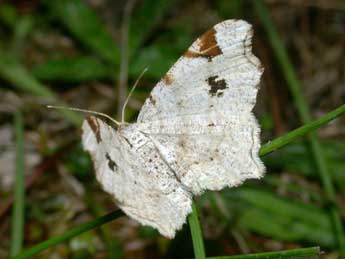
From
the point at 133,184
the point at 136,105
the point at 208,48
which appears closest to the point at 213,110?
the point at 208,48

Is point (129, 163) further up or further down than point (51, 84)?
further down

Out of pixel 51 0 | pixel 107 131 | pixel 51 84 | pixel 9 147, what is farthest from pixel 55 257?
pixel 51 0

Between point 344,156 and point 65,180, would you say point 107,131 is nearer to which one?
point 65,180

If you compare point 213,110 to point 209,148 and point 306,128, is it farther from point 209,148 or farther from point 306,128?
point 306,128

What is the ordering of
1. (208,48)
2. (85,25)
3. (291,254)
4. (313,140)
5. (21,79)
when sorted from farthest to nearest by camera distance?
(85,25) < (21,79) < (313,140) < (208,48) < (291,254)

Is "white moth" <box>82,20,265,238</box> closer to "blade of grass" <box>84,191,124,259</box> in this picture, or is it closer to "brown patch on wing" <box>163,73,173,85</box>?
"brown patch on wing" <box>163,73,173,85</box>

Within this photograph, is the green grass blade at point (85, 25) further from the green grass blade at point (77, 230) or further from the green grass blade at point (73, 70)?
the green grass blade at point (77, 230)

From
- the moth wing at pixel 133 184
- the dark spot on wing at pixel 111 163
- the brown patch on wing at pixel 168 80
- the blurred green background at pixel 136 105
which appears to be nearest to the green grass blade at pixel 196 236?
the moth wing at pixel 133 184

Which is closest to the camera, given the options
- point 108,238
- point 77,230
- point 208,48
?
point 77,230
